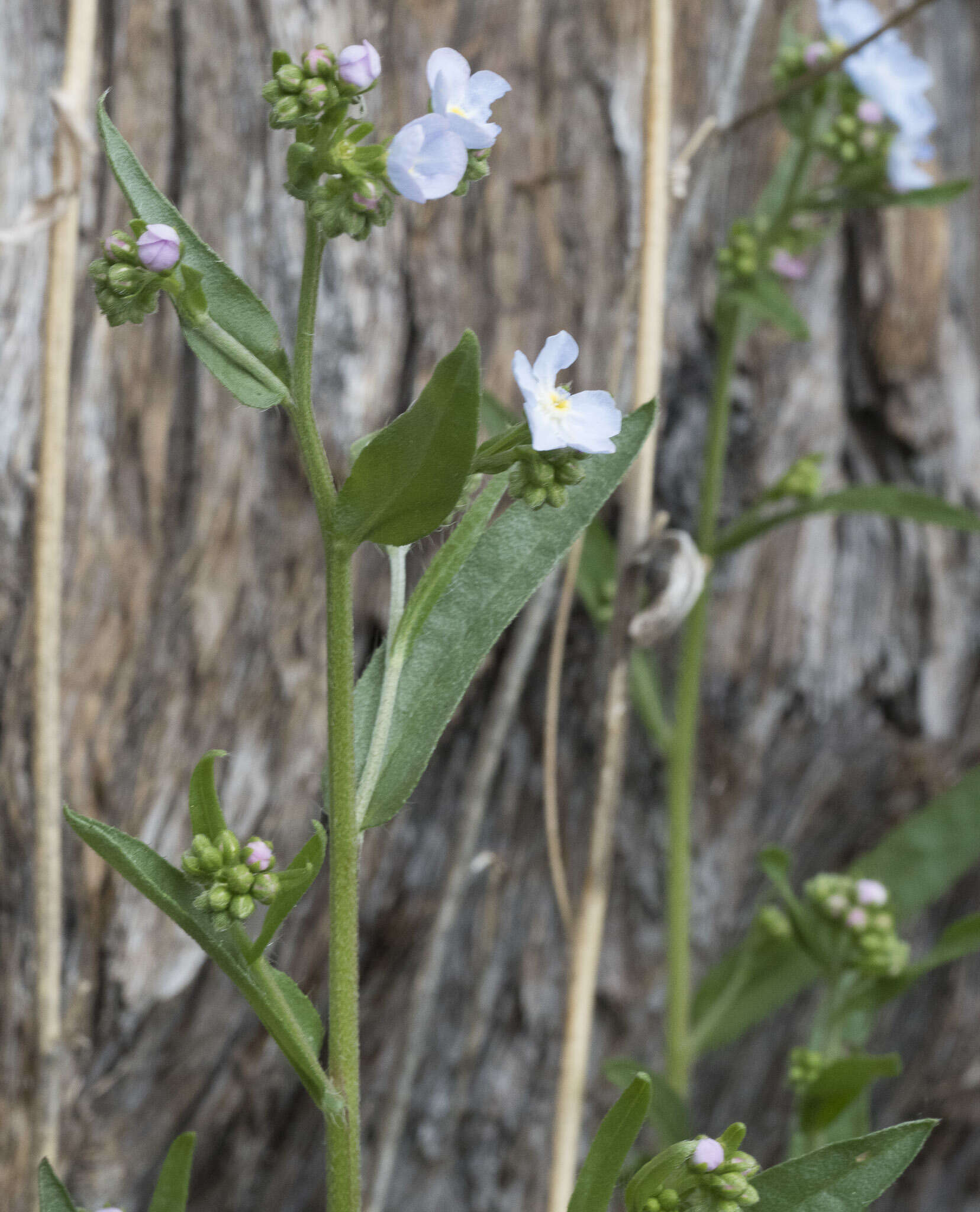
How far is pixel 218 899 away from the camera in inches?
23.1

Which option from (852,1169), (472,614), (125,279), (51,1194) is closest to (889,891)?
(852,1169)

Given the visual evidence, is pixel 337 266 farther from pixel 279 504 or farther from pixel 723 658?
pixel 723 658

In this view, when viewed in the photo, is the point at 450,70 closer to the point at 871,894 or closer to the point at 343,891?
the point at 343,891

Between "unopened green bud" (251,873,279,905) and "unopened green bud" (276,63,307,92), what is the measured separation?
39 centimetres

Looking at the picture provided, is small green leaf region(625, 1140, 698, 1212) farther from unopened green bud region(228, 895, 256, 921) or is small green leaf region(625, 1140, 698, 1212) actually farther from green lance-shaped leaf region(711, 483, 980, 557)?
green lance-shaped leaf region(711, 483, 980, 557)

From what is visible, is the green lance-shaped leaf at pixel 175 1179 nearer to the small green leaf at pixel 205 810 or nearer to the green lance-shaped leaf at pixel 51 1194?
the green lance-shaped leaf at pixel 51 1194

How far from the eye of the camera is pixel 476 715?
1.36 meters

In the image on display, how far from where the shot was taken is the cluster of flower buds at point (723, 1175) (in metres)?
0.63

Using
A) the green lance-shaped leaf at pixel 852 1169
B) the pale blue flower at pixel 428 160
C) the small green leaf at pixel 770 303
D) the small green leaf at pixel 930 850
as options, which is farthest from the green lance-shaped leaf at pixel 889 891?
the pale blue flower at pixel 428 160

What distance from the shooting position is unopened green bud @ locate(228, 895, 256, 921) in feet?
1.92

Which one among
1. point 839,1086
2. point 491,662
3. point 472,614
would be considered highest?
point 472,614

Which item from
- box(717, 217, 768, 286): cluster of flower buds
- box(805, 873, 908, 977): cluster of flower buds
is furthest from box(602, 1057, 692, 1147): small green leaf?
box(717, 217, 768, 286): cluster of flower buds

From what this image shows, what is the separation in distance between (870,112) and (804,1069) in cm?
100

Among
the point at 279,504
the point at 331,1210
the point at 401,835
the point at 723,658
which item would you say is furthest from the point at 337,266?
the point at 331,1210
